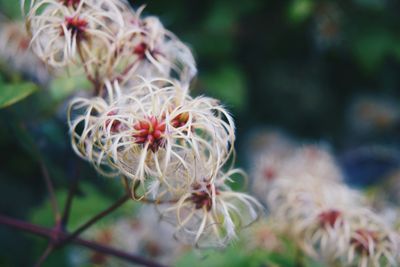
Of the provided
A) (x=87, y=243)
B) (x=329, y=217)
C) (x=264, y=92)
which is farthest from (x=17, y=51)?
(x=264, y=92)

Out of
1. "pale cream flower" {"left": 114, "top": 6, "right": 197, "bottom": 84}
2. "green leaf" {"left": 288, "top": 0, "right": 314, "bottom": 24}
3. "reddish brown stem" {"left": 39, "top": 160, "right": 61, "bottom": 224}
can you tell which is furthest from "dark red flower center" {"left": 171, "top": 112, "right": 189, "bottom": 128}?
"green leaf" {"left": 288, "top": 0, "right": 314, "bottom": 24}

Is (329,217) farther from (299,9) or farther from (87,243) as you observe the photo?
(299,9)

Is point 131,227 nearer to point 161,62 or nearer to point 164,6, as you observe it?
point 161,62

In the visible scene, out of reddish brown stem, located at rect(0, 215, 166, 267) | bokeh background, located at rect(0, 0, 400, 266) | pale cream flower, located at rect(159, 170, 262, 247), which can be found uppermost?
pale cream flower, located at rect(159, 170, 262, 247)

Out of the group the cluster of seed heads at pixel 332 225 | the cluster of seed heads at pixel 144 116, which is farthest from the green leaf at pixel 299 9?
the cluster of seed heads at pixel 144 116

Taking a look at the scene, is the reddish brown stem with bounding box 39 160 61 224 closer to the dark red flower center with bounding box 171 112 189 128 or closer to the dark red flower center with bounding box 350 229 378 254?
the dark red flower center with bounding box 171 112 189 128

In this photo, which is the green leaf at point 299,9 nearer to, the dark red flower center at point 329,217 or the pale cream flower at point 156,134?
the dark red flower center at point 329,217
